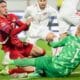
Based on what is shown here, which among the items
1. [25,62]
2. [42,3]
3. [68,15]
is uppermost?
[42,3]

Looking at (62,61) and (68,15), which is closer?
(62,61)

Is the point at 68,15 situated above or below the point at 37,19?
above

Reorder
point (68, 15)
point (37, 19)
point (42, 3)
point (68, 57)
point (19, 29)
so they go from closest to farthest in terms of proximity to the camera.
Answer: point (68, 57)
point (19, 29)
point (68, 15)
point (42, 3)
point (37, 19)

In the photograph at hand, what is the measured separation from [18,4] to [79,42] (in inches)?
365

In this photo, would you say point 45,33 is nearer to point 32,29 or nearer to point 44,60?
point 32,29

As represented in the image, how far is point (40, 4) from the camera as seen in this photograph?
24.3ft

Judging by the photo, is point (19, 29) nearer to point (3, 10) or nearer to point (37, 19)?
point (3, 10)

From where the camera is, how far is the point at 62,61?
5.87 meters

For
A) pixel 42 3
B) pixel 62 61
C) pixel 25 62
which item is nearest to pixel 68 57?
pixel 62 61

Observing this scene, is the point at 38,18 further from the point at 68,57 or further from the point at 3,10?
the point at 68,57

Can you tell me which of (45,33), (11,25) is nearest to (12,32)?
(11,25)

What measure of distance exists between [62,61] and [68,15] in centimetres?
111

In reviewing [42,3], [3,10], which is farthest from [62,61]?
[42,3]

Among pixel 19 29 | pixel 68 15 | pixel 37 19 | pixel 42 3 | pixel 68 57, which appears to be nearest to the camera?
pixel 68 57
